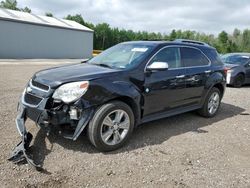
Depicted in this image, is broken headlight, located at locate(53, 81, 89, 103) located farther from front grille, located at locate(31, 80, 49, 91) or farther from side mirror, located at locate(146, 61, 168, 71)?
side mirror, located at locate(146, 61, 168, 71)

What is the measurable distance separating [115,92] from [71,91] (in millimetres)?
685

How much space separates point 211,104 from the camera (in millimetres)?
6836

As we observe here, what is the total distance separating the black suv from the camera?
4.14 metres

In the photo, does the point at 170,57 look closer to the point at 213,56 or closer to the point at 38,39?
the point at 213,56

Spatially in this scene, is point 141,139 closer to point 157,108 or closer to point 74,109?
point 157,108

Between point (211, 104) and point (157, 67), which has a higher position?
point (157, 67)

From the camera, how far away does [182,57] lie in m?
5.87

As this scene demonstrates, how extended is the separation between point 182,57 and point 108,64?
1.64m

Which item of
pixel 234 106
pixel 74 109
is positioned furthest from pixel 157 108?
pixel 234 106

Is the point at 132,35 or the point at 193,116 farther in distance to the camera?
the point at 132,35

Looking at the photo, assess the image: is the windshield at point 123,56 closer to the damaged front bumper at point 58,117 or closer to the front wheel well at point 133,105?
the front wheel well at point 133,105

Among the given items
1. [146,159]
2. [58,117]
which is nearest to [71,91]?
[58,117]

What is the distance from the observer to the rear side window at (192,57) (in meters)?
5.92

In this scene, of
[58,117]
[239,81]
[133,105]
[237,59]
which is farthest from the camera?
[237,59]
